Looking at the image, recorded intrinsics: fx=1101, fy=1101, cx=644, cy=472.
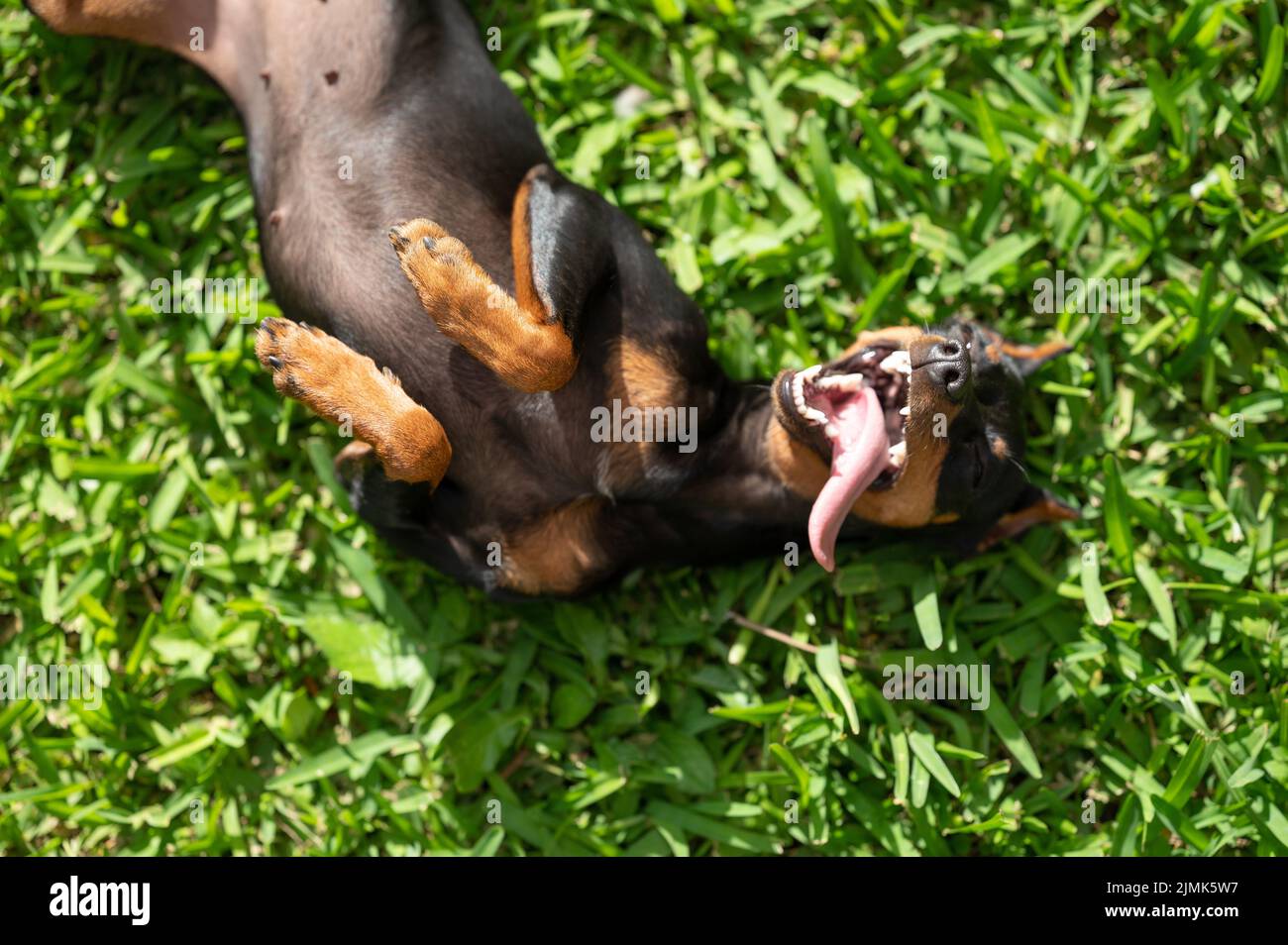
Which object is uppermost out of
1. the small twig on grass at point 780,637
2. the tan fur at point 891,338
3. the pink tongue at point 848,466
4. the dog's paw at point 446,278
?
the dog's paw at point 446,278

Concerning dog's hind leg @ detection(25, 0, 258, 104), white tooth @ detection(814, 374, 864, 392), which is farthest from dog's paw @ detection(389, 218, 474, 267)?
white tooth @ detection(814, 374, 864, 392)

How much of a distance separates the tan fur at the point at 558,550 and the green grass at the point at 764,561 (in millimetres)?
471

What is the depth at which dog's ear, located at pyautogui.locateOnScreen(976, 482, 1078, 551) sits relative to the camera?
13.0 ft

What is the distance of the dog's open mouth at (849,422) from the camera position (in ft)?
11.5

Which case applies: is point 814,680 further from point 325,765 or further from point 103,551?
point 103,551

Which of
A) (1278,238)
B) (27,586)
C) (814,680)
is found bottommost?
(814,680)

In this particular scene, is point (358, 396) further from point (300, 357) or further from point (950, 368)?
point (950, 368)

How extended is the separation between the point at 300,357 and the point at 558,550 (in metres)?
1.08

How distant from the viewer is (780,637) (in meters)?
4.25

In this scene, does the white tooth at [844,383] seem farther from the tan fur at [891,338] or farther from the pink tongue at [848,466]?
the tan fur at [891,338]

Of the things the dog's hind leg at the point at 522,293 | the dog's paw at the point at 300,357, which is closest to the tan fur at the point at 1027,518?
the dog's hind leg at the point at 522,293
